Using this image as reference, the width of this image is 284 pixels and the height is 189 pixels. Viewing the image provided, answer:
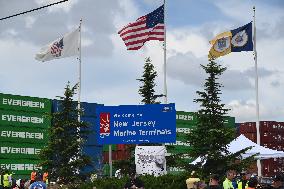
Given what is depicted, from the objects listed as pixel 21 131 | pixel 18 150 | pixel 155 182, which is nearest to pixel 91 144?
pixel 21 131

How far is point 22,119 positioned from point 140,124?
904 inches

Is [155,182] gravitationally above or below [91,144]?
below

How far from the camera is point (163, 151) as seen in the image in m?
24.3

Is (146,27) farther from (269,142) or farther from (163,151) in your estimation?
(269,142)

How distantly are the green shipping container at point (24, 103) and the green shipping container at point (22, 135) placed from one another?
153 centimetres

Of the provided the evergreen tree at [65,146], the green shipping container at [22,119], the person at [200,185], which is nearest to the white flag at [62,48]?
the evergreen tree at [65,146]

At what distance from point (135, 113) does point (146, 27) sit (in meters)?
5.73

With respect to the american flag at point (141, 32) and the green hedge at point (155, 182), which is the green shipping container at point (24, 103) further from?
the green hedge at point (155, 182)

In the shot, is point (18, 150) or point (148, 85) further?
point (18, 150)

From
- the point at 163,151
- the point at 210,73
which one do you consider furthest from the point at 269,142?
the point at 163,151

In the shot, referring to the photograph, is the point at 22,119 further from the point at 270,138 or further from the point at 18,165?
the point at 270,138

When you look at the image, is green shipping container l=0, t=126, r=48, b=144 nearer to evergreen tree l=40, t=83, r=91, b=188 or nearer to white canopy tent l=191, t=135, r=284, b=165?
evergreen tree l=40, t=83, r=91, b=188

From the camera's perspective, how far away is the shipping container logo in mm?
24984

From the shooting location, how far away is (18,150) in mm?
45219
